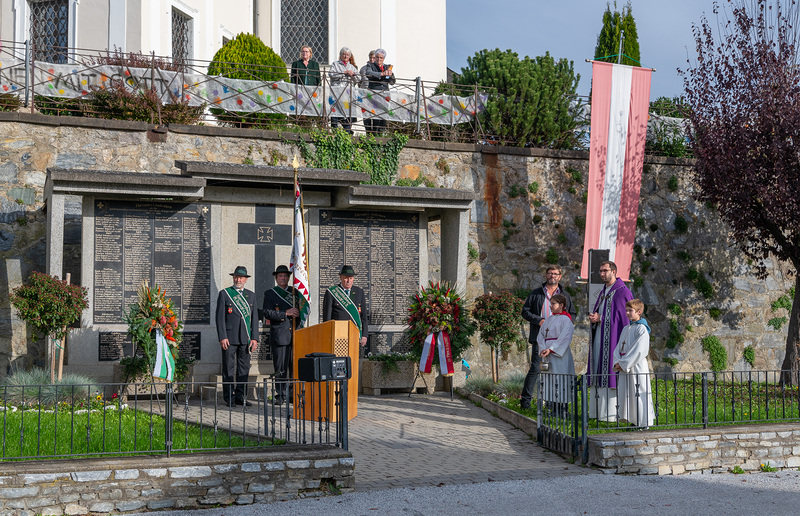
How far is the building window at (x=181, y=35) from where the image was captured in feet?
64.4

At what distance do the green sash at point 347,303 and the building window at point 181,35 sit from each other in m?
9.86

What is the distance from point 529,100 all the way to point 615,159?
231 cm

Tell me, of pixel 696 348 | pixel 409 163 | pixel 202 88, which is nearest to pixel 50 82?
pixel 202 88

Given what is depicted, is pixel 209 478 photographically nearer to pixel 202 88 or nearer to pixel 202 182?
pixel 202 182

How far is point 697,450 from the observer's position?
360 inches

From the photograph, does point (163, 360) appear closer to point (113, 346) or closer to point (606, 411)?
point (113, 346)

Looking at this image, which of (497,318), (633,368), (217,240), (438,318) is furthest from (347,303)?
(633,368)

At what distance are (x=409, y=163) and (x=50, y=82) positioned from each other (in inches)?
253

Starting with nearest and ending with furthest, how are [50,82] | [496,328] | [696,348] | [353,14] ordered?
[496,328], [50,82], [696,348], [353,14]

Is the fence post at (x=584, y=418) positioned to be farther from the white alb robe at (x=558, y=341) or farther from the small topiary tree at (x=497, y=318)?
the small topiary tree at (x=497, y=318)

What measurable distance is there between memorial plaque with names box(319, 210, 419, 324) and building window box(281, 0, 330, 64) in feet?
31.8

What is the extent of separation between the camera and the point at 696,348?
682 inches

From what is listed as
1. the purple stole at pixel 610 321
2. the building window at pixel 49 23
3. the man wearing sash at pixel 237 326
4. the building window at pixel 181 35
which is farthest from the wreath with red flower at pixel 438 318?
the building window at pixel 49 23

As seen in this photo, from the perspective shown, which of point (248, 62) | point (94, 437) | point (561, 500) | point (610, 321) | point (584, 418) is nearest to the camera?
point (561, 500)
